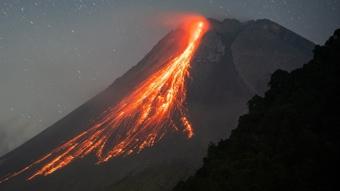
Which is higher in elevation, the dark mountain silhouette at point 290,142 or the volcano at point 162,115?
the dark mountain silhouette at point 290,142

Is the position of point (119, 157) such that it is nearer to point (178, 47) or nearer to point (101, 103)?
point (101, 103)

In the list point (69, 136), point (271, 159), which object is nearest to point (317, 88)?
Result: point (271, 159)

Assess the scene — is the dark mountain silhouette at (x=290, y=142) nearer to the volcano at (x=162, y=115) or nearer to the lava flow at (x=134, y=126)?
the volcano at (x=162, y=115)

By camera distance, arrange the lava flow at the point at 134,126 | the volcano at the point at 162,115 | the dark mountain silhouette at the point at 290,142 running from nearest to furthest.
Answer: the dark mountain silhouette at the point at 290,142
the volcano at the point at 162,115
the lava flow at the point at 134,126

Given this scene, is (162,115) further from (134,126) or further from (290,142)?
(290,142)

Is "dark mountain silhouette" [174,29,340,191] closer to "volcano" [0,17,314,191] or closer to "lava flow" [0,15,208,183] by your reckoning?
"volcano" [0,17,314,191]

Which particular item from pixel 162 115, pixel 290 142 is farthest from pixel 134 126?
pixel 290 142

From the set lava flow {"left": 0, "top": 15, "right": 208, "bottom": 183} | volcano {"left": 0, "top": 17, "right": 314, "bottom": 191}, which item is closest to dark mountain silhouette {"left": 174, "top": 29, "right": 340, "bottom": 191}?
Answer: volcano {"left": 0, "top": 17, "right": 314, "bottom": 191}

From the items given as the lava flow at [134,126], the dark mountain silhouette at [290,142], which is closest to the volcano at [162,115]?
the lava flow at [134,126]
